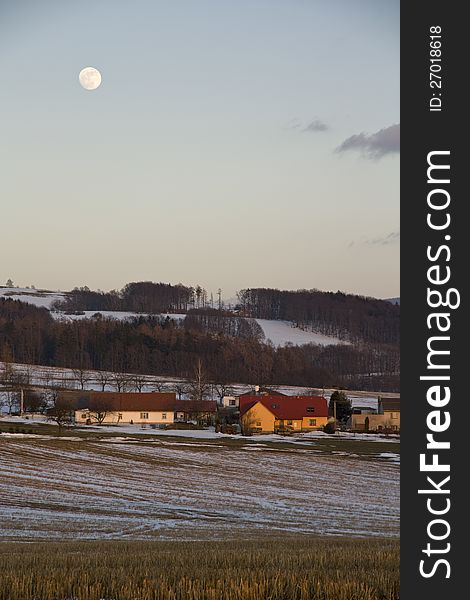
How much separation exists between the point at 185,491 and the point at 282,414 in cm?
5291

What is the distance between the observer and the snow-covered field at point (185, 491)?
81.5 ft

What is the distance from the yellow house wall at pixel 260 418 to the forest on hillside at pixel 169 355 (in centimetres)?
6221

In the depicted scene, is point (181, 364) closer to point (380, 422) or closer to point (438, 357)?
point (380, 422)

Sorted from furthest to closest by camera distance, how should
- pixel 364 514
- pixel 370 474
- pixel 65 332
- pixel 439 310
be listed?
pixel 65 332 < pixel 370 474 < pixel 364 514 < pixel 439 310

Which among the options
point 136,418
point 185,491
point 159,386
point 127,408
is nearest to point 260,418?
point 136,418

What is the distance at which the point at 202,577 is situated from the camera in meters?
9.87

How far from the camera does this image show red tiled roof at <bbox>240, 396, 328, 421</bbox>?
3414 inches

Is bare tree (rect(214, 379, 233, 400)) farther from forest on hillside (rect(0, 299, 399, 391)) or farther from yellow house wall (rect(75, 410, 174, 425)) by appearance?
yellow house wall (rect(75, 410, 174, 425))

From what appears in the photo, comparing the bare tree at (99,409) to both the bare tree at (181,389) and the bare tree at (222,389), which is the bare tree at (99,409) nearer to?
the bare tree at (181,389)

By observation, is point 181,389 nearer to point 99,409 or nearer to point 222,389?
point 222,389

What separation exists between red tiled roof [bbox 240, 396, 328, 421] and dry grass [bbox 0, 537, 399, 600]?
2875 inches

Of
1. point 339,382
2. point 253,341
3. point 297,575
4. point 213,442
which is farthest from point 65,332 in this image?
point 297,575

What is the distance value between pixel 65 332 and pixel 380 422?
315 ft

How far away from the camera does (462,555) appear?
21.5 ft
